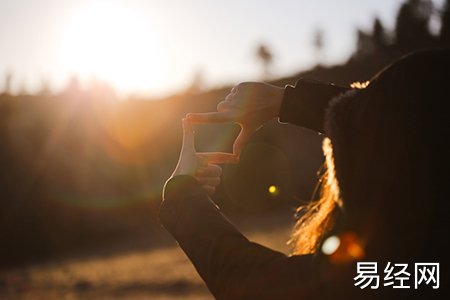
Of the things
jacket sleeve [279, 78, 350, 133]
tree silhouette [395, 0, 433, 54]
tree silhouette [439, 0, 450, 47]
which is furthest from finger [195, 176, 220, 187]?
tree silhouette [395, 0, 433, 54]

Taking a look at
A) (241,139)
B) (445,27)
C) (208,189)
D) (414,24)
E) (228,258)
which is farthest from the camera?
(414,24)

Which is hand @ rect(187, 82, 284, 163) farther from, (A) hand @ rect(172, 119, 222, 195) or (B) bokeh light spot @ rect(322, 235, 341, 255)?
(B) bokeh light spot @ rect(322, 235, 341, 255)

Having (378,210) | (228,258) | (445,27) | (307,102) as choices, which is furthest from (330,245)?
(445,27)

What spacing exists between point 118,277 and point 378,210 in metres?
8.37

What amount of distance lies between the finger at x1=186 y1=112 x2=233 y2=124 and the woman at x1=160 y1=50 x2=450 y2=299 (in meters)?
0.36

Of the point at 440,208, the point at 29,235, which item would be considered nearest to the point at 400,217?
the point at 440,208

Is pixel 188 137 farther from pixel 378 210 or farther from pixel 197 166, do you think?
pixel 378 210

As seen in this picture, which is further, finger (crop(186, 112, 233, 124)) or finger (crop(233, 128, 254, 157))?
finger (crop(233, 128, 254, 157))

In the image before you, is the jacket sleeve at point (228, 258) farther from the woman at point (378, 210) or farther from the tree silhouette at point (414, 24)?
the tree silhouette at point (414, 24)

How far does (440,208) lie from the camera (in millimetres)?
775

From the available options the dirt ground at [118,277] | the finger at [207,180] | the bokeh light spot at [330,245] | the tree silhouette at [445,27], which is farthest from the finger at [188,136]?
the tree silhouette at [445,27]

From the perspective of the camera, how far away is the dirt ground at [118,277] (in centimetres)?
702

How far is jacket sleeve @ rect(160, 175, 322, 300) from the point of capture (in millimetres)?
858

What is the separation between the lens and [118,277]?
8.28m
